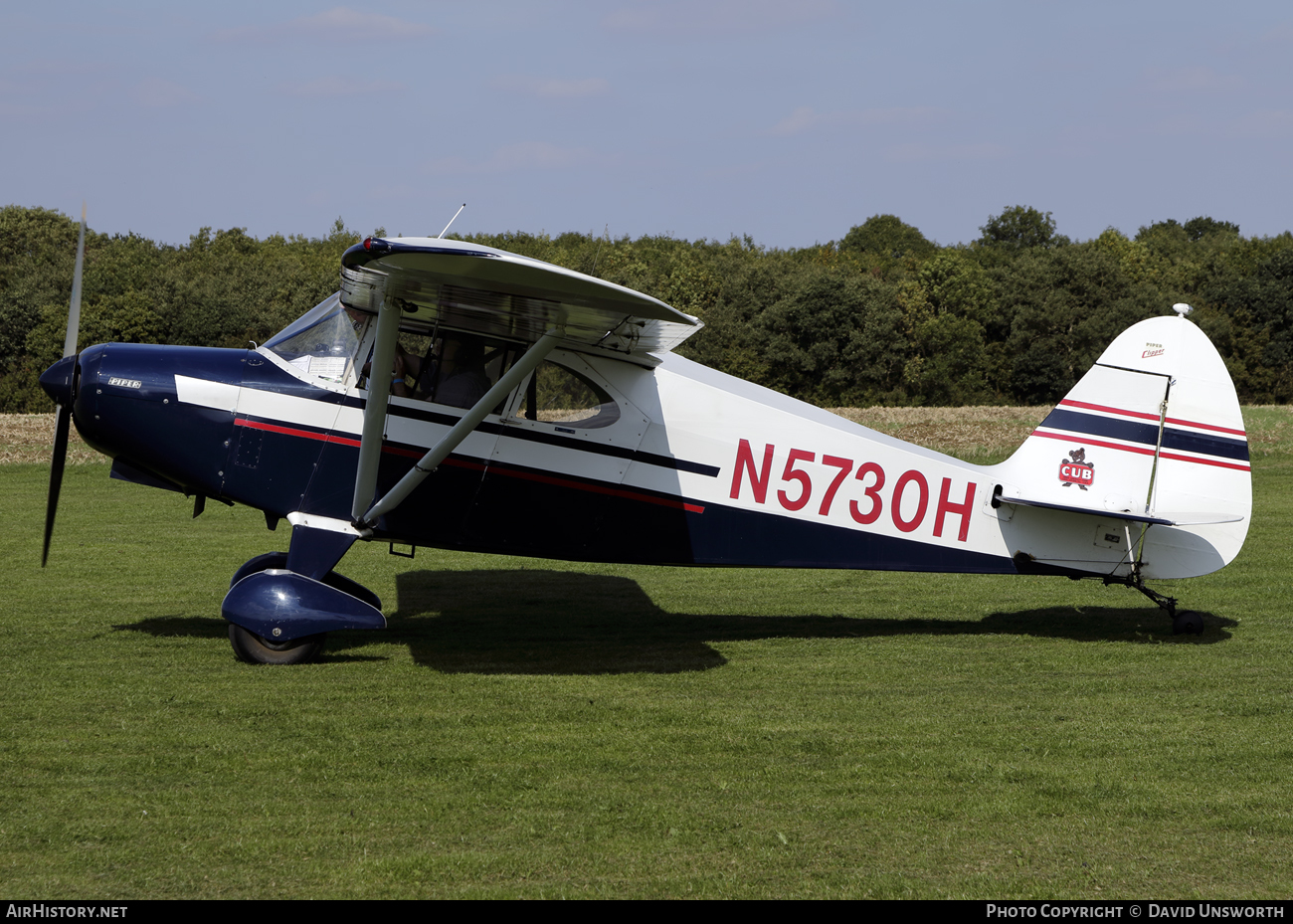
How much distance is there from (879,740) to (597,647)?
122 inches

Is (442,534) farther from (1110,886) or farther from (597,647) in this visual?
(1110,886)

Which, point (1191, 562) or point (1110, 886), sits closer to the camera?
point (1110, 886)

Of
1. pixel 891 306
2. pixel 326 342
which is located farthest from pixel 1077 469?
pixel 891 306

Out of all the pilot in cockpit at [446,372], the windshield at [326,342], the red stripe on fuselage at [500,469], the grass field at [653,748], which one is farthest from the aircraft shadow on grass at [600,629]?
the windshield at [326,342]

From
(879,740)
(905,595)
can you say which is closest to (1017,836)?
(879,740)

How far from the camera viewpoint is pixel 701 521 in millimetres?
8203

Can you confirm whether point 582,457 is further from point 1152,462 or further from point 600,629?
point 1152,462

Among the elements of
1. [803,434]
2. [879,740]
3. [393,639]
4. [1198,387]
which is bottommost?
[393,639]

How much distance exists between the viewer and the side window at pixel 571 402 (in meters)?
7.95

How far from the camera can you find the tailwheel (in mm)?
7449

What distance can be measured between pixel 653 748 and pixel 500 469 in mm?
2824

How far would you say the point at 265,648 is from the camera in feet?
24.5

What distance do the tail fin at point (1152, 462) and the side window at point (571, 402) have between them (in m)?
3.29
